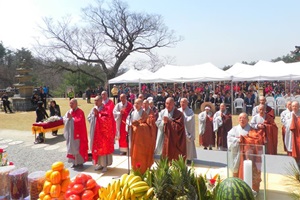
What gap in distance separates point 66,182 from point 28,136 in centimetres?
1050

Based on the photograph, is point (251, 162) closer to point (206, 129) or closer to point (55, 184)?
point (55, 184)

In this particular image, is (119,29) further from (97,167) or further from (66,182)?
(66,182)

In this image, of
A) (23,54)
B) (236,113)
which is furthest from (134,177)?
(23,54)

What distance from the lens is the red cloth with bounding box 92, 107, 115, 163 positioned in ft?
22.3

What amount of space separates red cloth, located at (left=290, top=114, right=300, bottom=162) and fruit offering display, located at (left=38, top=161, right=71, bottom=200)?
5.28m

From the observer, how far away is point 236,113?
1728 centimetres

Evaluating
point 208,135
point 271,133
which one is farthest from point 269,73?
point 271,133

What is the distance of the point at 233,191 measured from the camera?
2.58 meters

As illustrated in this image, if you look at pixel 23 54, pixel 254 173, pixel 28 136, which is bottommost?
pixel 28 136

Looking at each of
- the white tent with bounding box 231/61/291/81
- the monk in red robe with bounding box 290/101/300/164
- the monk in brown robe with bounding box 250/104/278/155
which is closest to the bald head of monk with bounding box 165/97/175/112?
the monk in brown robe with bounding box 250/104/278/155

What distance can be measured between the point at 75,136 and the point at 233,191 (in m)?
5.25

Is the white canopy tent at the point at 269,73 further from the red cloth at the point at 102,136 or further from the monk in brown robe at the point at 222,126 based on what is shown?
the red cloth at the point at 102,136

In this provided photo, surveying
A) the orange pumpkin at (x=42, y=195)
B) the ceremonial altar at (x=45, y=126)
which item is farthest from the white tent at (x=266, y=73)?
the orange pumpkin at (x=42, y=195)

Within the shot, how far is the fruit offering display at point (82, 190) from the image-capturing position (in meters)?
2.90
